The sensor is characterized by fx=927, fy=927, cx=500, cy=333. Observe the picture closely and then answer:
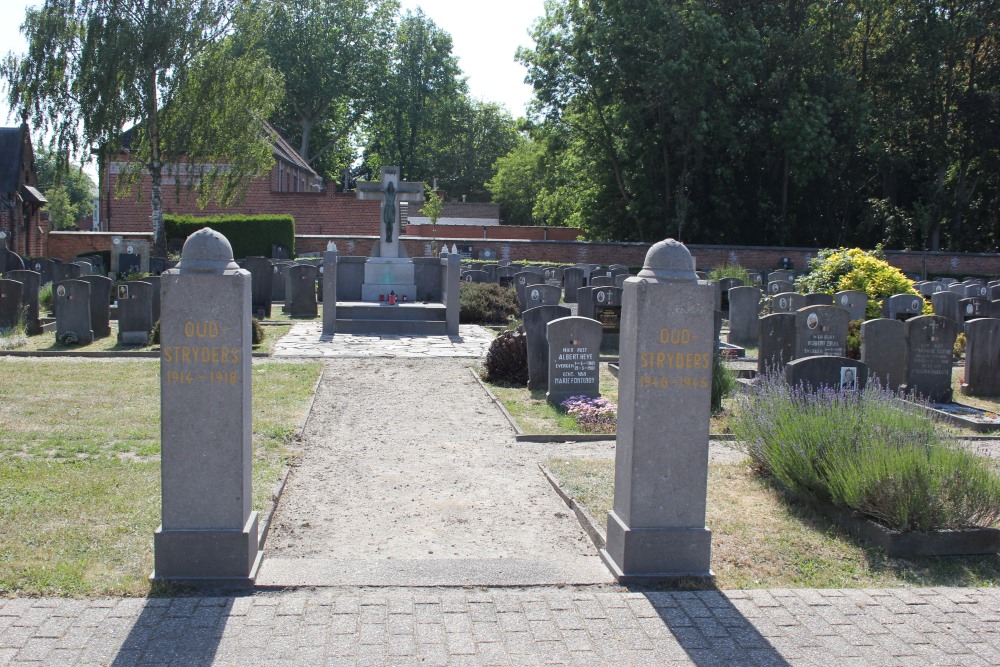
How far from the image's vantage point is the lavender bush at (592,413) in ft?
33.8

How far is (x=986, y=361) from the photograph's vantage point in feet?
43.5

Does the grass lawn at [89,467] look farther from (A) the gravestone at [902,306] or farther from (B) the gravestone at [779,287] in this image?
(B) the gravestone at [779,287]

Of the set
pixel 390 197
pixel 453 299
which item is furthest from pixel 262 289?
pixel 453 299

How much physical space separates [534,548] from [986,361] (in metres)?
9.79

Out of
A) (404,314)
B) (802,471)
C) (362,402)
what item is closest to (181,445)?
(802,471)

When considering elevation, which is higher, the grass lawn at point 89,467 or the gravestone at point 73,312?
the gravestone at point 73,312

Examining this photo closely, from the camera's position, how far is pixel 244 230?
37.3 m

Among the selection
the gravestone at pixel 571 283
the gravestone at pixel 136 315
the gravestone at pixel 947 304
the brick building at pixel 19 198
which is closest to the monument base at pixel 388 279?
the gravestone at pixel 136 315

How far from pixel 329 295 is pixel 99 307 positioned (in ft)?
14.5

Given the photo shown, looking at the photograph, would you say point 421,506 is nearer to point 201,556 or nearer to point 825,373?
point 201,556

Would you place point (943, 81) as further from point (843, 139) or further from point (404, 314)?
point (404, 314)

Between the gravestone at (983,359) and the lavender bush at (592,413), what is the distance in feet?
18.8

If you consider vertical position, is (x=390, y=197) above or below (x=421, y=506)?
above

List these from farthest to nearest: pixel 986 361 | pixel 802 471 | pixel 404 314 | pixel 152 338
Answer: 1. pixel 404 314
2. pixel 152 338
3. pixel 986 361
4. pixel 802 471
